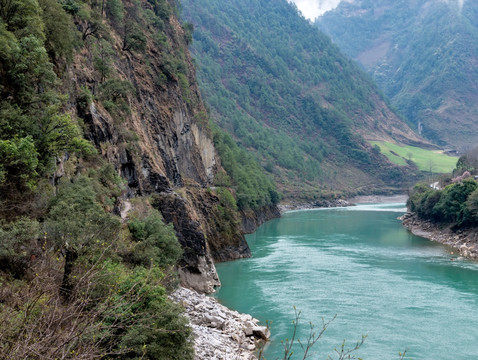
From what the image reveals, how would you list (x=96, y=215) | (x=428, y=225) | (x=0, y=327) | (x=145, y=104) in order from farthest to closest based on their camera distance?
1. (x=428, y=225)
2. (x=145, y=104)
3. (x=96, y=215)
4. (x=0, y=327)

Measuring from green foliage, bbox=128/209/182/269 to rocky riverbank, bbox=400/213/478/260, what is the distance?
35151mm

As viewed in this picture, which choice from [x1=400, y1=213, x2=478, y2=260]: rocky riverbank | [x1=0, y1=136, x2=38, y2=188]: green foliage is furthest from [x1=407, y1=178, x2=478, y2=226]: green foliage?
[x1=0, y1=136, x2=38, y2=188]: green foliage

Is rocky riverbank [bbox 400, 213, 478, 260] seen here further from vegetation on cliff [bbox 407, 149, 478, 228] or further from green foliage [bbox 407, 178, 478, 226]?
green foliage [bbox 407, 178, 478, 226]

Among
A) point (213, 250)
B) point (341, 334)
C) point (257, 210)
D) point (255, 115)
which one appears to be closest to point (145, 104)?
point (213, 250)

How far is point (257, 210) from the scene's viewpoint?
83.6 meters

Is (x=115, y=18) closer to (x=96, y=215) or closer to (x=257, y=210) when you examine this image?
(x=96, y=215)

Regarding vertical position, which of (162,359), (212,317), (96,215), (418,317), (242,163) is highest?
(242,163)

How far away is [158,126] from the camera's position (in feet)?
146

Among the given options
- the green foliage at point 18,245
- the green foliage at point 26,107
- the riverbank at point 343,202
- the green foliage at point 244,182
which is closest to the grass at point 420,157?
the riverbank at point 343,202

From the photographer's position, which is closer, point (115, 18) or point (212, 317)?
point (212, 317)

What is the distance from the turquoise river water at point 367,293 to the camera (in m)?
21.8

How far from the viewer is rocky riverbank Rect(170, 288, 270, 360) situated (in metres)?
18.6

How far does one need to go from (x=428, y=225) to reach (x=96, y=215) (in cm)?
6198

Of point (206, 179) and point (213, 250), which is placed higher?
point (206, 179)
